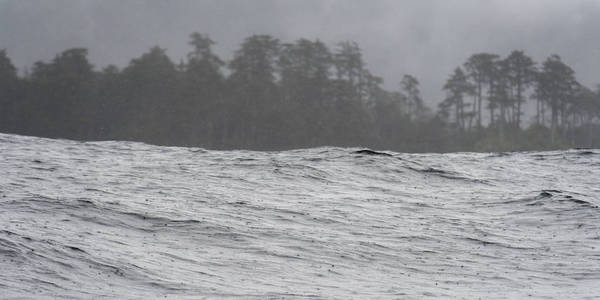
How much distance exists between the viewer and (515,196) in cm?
2286

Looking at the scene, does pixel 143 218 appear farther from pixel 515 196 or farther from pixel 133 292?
pixel 515 196

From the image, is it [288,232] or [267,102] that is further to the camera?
[267,102]

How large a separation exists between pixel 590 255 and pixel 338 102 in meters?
88.5

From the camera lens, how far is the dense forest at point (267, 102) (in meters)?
93.8

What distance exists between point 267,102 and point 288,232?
277 ft

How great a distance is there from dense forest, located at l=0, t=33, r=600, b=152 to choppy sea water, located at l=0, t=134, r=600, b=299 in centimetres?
6718

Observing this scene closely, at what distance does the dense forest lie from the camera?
308 ft

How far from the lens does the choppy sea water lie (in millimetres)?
11242

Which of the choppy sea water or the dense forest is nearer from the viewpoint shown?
the choppy sea water

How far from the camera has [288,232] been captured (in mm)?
15703

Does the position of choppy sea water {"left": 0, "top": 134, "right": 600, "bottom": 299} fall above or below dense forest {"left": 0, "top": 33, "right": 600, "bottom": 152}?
below

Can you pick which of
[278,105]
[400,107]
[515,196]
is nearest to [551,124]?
[400,107]

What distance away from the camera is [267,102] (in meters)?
99.6

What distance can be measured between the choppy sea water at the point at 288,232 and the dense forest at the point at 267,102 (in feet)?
220
